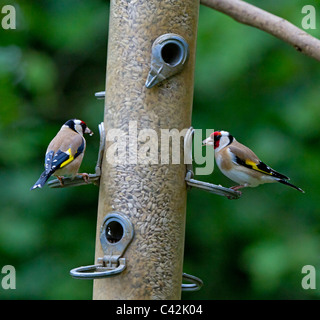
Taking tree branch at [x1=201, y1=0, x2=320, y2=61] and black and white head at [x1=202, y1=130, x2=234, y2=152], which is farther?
black and white head at [x1=202, y1=130, x2=234, y2=152]

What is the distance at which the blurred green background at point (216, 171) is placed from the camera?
22.3 ft

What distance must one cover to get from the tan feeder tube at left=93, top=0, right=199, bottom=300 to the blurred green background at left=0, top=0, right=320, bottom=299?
2134mm

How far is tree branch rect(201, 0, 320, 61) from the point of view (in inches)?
192

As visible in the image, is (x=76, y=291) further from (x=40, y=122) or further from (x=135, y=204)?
(x=135, y=204)

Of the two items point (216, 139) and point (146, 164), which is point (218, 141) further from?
point (146, 164)

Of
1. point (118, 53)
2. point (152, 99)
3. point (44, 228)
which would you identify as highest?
point (118, 53)

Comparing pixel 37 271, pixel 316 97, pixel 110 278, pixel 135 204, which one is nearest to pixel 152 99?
pixel 135 204

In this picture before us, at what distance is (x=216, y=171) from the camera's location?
709 cm

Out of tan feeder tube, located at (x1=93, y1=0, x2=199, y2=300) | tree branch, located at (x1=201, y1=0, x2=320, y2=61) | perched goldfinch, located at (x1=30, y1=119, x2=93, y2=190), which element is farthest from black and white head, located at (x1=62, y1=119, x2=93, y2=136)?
tree branch, located at (x1=201, y1=0, x2=320, y2=61)

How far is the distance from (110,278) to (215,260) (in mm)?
3209

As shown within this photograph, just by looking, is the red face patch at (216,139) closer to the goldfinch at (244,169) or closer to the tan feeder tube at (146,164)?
the goldfinch at (244,169)

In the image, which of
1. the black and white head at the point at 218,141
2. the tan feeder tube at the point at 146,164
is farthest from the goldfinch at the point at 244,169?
the tan feeder tube at the point at 146,164

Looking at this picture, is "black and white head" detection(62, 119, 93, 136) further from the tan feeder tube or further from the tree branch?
the tree branch
